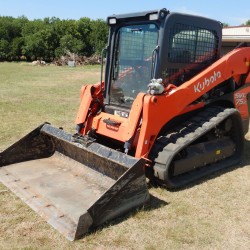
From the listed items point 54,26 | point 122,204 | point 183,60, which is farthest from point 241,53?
point 54,26

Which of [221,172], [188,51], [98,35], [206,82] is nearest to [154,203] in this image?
[221,172]

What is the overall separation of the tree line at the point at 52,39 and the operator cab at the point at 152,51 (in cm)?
3567

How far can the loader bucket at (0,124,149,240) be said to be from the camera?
12.2 feet

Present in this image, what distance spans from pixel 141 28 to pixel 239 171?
255 centimetres

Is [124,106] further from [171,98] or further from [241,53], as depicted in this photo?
[241,53]

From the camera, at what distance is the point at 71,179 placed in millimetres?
4832

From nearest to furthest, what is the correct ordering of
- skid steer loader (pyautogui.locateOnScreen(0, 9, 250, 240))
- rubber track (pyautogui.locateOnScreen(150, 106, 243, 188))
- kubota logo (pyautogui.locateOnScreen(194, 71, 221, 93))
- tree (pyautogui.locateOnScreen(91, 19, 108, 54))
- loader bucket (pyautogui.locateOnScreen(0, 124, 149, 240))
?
loader bucket (pyautogui.locateOnScreen(0, 124, 149, 240)) < skid steer loader (pyautogui.locateOnScreen(0, 9, 250, 240)) < rubber track (pyautogui.locateOnScreen(150, 106, 243, 188)) < kubota logo (pyautogui.locateOnScreen(194, 71, 221, 93)) < tree (pyautogui.locateOnScreen(91, 19, 108, 54))

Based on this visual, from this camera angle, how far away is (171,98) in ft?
15.4

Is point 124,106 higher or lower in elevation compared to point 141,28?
lower

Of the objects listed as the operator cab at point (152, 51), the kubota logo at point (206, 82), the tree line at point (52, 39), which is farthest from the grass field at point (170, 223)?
the tree line at point (52, 39)

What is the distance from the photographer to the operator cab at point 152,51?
15.9ft

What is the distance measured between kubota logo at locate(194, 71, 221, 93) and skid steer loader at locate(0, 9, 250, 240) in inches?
0.5

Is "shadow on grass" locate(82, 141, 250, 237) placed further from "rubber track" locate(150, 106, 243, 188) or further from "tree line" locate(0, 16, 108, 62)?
"tree line" locate(0, 16, 108, 62)

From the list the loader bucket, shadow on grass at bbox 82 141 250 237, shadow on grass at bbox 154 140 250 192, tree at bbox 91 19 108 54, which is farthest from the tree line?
shadow on grass at bbox 82 141 250 237
